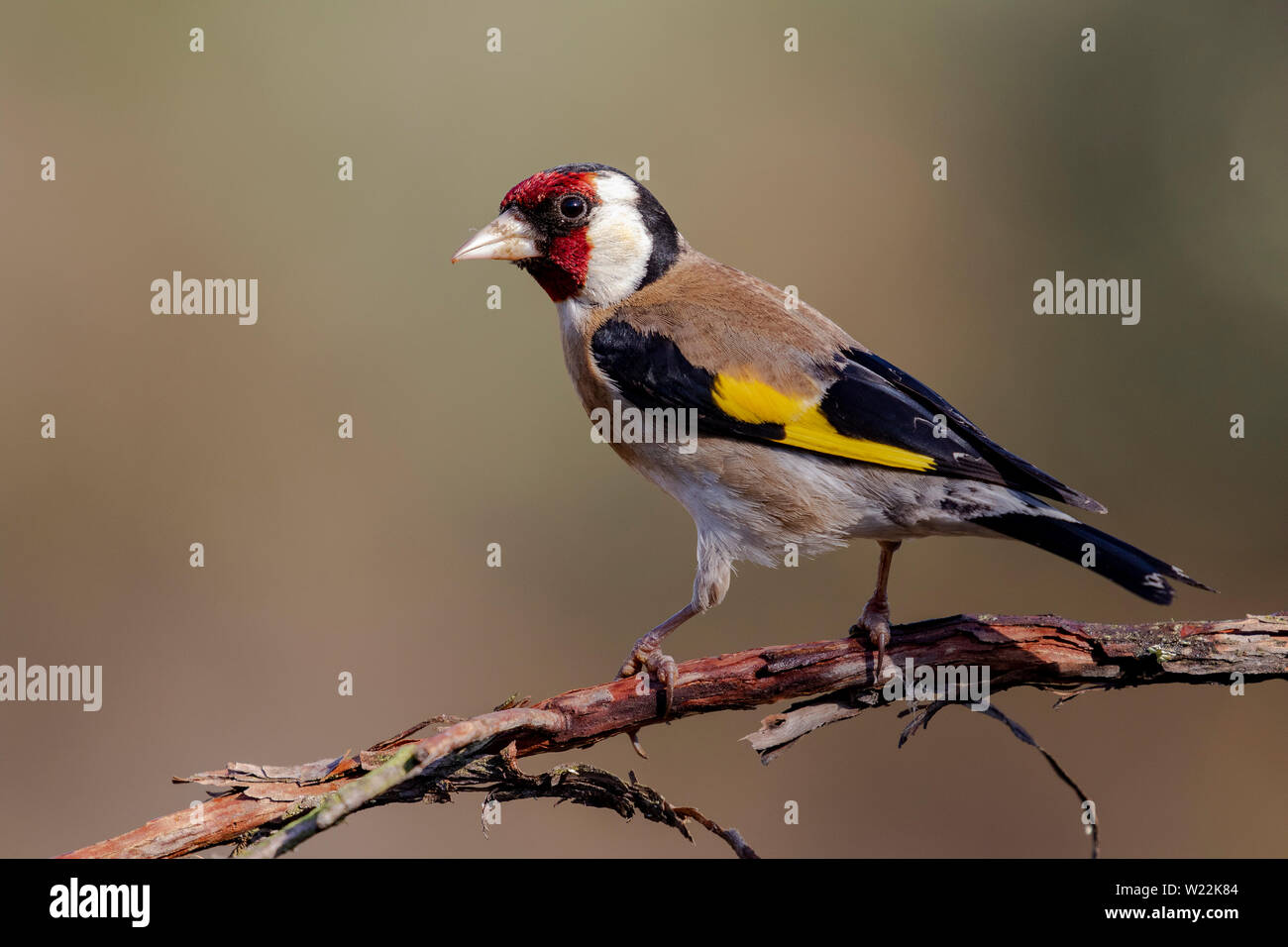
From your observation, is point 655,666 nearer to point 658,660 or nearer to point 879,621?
A: point 658,660

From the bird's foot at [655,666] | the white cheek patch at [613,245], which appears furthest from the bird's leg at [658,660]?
the white cheek patch at [613,245]

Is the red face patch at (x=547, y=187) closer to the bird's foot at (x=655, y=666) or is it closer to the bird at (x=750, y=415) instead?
the bird at (x=750, y=415)

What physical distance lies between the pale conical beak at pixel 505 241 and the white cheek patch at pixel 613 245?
10.0 inches

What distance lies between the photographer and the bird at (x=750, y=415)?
13.0 feet

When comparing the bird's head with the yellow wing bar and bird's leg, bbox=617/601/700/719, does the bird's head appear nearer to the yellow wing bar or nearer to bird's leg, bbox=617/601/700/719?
the yellow wing bar

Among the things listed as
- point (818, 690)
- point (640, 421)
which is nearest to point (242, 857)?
point (818, 690)

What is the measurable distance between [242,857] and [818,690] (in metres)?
1.92

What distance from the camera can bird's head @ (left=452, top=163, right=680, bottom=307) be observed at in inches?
185

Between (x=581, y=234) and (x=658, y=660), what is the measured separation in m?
1.92

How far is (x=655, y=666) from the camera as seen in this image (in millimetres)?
3781

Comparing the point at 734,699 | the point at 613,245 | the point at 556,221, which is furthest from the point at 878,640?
the point at 556,221

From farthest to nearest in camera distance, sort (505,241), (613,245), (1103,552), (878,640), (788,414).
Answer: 1. (613,245)
2. (505,241)
3. (788,414)
4. (878,640)
5. (1103,552)

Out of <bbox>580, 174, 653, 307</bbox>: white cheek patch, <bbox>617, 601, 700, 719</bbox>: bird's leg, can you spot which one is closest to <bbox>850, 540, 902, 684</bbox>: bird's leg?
<bbox>617, 601, 700, 719</bbox>: bird's leg

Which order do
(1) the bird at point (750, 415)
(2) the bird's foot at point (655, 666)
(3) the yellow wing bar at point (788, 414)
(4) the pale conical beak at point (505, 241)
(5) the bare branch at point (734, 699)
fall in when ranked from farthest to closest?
(4) the pale conical beak at point (505, 241), (3) the yellow wing bar at point (788, 414), (1) the bird at point (750, 415), (2) the bird's foot at point (655, 666), (5) the bare branch at point (734, 699)
